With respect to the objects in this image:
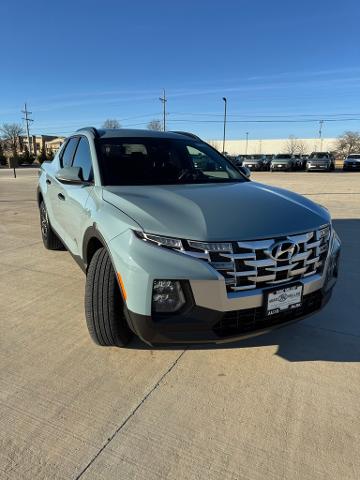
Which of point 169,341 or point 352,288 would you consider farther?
point 352,288

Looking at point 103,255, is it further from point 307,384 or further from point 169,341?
point 307,384

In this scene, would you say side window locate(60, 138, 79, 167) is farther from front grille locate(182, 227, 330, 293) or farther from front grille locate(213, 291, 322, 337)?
front grille locate(213, 291, 322, 337)

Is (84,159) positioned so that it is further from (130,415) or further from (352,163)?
(352,163)

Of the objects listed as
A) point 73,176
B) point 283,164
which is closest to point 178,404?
point 73,176

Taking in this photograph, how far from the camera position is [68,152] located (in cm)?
466

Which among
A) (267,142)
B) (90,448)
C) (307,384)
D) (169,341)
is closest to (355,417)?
(307,384)

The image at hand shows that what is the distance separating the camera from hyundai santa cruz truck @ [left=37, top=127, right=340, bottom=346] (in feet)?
7.61

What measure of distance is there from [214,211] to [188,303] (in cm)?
67

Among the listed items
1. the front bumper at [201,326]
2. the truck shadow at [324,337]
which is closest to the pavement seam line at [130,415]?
the truck shadow at [324,337]

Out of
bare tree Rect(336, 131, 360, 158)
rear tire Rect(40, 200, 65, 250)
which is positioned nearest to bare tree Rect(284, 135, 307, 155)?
bare tree Rect(336, 131, 360, 158)

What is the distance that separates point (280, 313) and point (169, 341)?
29.1 inches

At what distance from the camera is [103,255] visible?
2.83m

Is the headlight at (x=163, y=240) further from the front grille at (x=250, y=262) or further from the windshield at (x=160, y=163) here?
the windshield at (x=160, y=163)

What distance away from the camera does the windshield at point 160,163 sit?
345 centimetres
